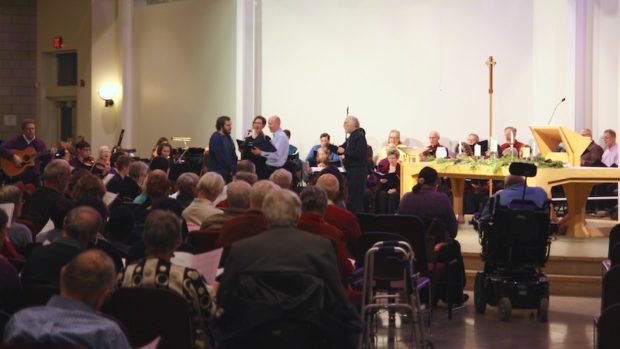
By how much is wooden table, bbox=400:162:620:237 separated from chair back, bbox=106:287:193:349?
24.9 feet

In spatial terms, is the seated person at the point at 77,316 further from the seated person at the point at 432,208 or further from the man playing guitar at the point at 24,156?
the man playing guitar at the point at 24,156

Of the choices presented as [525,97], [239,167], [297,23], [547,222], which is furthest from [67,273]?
[297,23]

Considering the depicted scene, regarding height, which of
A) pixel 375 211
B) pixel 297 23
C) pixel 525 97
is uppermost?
pixel 297 23

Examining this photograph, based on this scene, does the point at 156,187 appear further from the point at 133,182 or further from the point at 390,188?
the point at 390,188

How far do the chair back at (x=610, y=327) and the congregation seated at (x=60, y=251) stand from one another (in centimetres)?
233

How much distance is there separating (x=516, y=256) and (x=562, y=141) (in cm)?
433

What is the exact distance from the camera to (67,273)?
3480 millimetres

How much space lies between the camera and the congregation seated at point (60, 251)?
15.2 feet

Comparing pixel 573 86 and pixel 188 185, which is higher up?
pixel 573 86

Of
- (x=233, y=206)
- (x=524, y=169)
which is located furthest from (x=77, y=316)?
(x=524, y=169)

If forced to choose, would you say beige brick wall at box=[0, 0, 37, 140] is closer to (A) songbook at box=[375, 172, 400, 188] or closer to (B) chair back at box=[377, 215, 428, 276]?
(A) songbook at box=[375, 172, 400, 188]

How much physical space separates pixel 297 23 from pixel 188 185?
33.1 feet

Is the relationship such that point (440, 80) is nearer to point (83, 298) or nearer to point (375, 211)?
point (375, 211)

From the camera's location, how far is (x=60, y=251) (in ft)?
15.3
